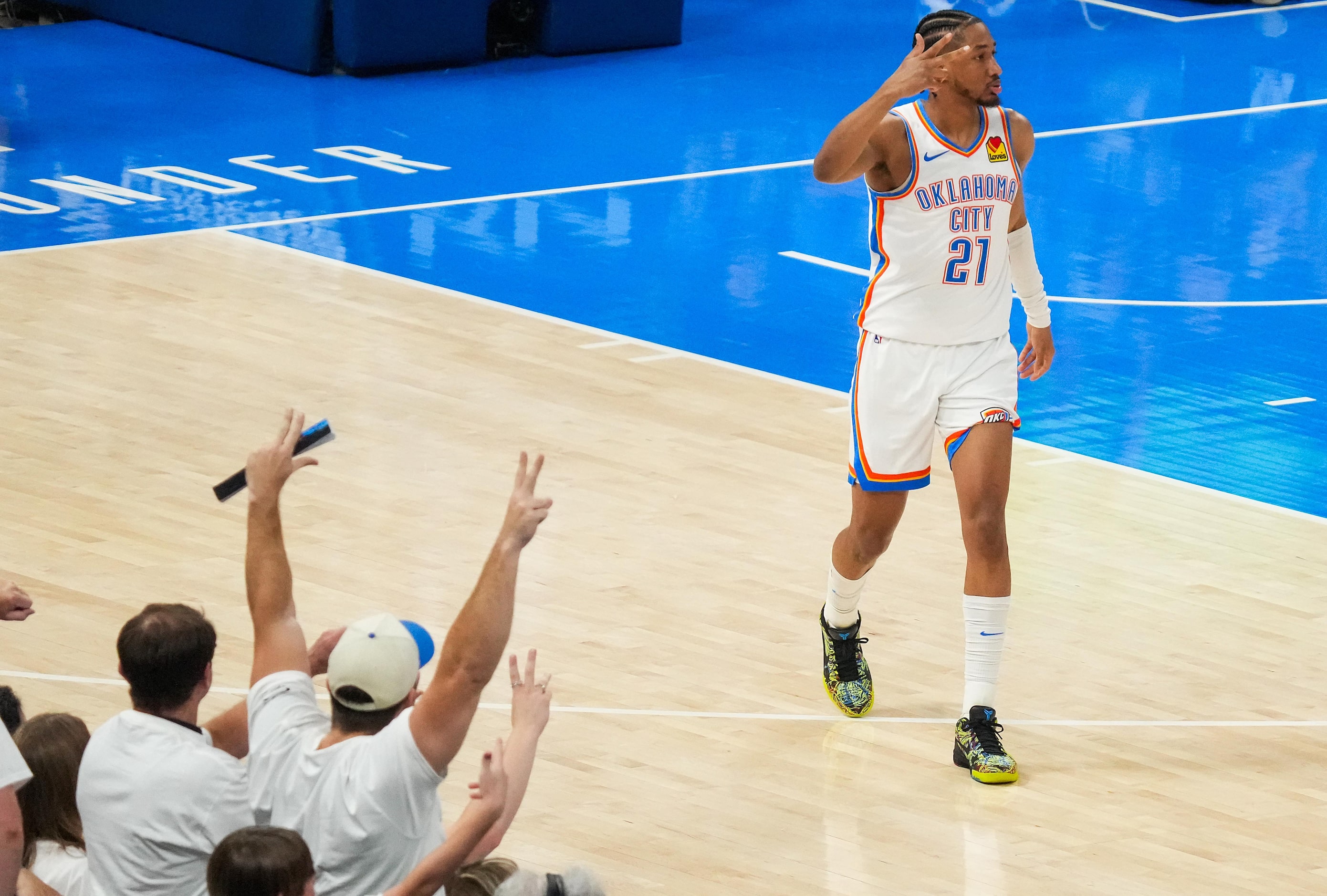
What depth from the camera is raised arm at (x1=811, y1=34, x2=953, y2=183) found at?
6512 mm

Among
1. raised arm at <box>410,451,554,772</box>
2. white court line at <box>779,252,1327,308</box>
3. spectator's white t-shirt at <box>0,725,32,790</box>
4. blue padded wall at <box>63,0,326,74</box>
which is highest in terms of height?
raised arm at <box>410,451,554,772</box>

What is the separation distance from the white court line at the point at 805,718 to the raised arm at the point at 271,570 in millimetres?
2385

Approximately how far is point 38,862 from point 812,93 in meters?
15.7

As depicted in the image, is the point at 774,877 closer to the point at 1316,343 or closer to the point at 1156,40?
the point at 1316,343

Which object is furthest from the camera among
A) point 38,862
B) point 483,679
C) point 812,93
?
point 812,93

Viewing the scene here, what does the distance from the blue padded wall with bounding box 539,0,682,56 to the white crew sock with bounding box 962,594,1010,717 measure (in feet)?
48.8

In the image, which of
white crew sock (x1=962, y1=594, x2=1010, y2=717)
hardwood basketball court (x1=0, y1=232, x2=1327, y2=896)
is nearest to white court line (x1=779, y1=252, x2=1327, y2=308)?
hardwood basketball court (x1=0, y1=232, x2=1327, y2=896)

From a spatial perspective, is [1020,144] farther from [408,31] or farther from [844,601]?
[408,31]

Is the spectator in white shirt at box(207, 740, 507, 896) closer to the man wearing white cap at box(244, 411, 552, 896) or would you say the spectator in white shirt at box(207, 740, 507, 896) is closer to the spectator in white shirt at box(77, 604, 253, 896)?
the man wearing white cap at box(244, 411, 552, 896)

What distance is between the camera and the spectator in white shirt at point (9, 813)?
3961mm

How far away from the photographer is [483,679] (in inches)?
168

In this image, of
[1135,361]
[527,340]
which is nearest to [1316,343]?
[1135,361]

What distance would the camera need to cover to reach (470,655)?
4.24m

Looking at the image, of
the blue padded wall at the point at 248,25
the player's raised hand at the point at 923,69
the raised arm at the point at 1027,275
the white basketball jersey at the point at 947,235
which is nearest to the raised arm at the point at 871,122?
the player's raised hand at the point at 923,69
